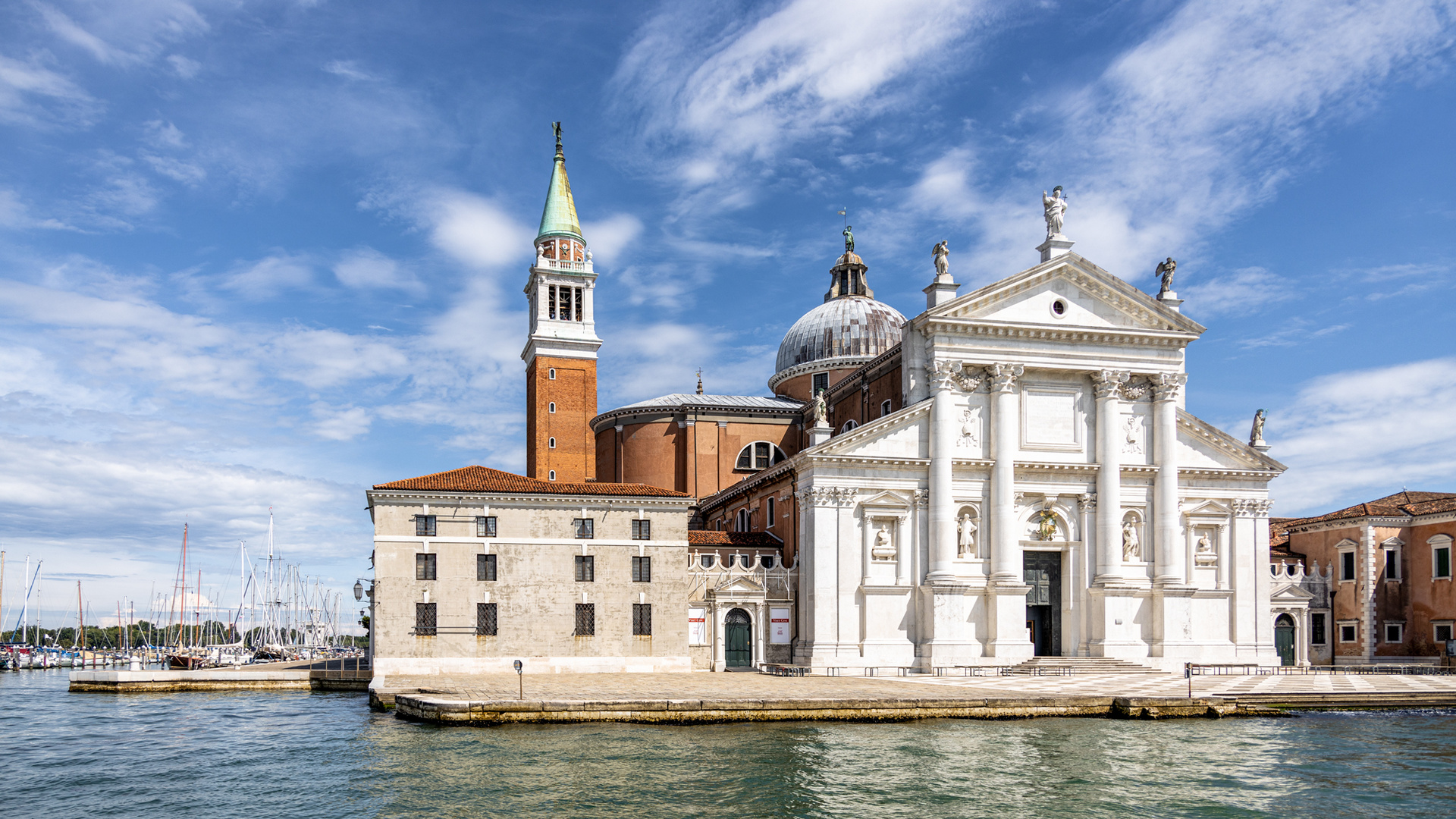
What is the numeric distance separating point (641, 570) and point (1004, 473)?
12.2 m

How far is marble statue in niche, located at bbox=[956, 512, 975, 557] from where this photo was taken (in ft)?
127

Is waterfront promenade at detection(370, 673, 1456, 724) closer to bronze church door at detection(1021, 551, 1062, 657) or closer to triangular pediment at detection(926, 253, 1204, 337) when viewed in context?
bronze church door at detection(1021, 551, 1062, 657)

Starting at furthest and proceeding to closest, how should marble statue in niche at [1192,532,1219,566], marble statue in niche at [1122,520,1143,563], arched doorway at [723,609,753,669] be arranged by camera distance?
1. marble statue in niche at [1192,532,1219,566]
2. marble statue in niche at [1122,520,1143,563]
3. arched doorway at [723,609,753,669]

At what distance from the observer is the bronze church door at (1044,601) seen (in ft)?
130

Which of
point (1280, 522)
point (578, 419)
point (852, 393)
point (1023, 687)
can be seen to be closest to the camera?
point (1023, 687)

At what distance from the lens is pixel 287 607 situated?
8788 cm

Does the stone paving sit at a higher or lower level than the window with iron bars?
lower

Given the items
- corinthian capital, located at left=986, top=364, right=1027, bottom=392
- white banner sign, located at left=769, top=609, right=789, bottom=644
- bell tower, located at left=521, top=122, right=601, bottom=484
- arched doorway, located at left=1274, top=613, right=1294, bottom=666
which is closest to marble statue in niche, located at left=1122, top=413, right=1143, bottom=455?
corinthian capital, located at left=986, top=364, right=1027, bottom=392

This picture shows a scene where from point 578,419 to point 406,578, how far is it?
1103 inches

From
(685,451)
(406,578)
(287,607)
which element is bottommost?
(287,607)

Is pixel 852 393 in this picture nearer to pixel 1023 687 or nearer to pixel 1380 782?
pixel 1023 687

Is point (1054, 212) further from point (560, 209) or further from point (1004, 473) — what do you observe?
point (560, 209)

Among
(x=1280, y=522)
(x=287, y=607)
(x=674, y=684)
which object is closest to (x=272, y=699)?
(x=674, y=684)

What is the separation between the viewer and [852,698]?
2775 centimetres
